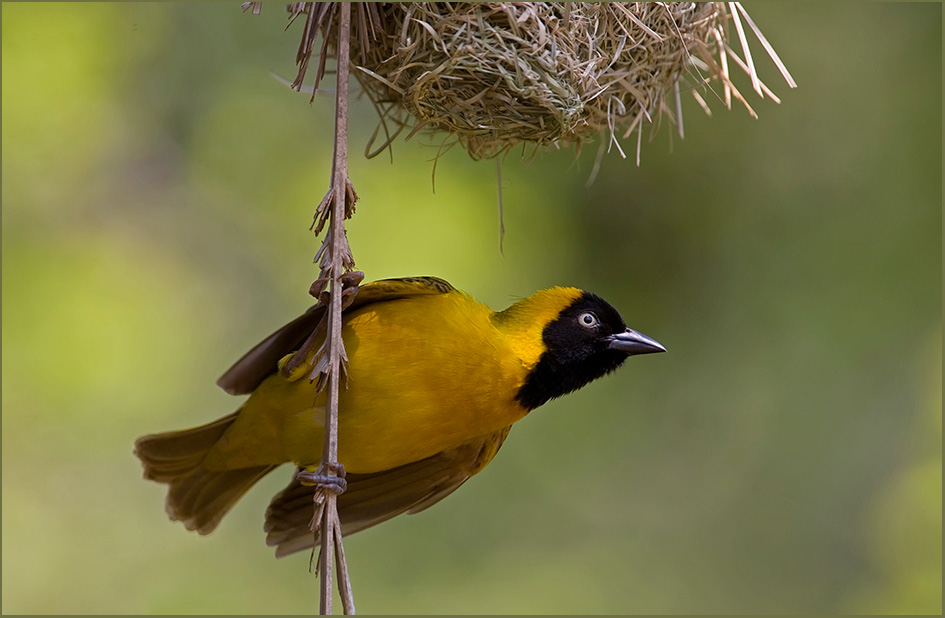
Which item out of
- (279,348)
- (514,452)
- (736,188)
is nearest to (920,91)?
(736,188)

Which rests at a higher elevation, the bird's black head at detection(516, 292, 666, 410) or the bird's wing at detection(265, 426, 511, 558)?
the bird's black head at detection(516, 292, 666, 410)

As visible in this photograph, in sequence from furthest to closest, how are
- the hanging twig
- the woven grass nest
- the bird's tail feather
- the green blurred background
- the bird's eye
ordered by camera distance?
1. the green blurred background
2. the bird's tail feather
3. the bird's eye
4. the woven grass nest
5. the hanging twig

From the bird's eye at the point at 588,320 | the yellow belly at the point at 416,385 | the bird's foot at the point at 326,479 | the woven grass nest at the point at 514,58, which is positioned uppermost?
the woven grass nest at the point at 514,58

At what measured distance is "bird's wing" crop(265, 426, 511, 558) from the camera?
289cm

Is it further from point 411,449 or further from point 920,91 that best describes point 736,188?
point 411,449

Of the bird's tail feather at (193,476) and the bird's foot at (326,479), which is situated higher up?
the bird's foot at (326,479)

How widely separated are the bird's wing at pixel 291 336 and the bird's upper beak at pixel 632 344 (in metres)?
0.49

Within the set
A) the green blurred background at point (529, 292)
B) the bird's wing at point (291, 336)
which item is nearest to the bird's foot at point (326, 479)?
the bird's wing at point (291, 336)

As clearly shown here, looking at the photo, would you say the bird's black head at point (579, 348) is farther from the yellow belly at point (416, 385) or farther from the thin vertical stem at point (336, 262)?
the thin vertical stem at point (336, 262)

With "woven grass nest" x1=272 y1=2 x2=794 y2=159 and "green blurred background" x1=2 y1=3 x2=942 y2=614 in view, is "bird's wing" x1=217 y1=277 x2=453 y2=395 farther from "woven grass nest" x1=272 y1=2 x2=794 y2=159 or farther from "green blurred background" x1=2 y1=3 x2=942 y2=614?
"green blurred background" x1=2 y1=3 x2=942 y2=614

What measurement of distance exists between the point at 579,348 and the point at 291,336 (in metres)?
0.81

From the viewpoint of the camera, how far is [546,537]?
541cm

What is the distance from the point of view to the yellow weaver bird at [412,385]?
2654 mm

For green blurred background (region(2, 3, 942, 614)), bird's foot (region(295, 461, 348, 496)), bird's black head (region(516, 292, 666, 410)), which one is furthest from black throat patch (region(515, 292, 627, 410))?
green blurred background (region(2, 3, 942, 614))
